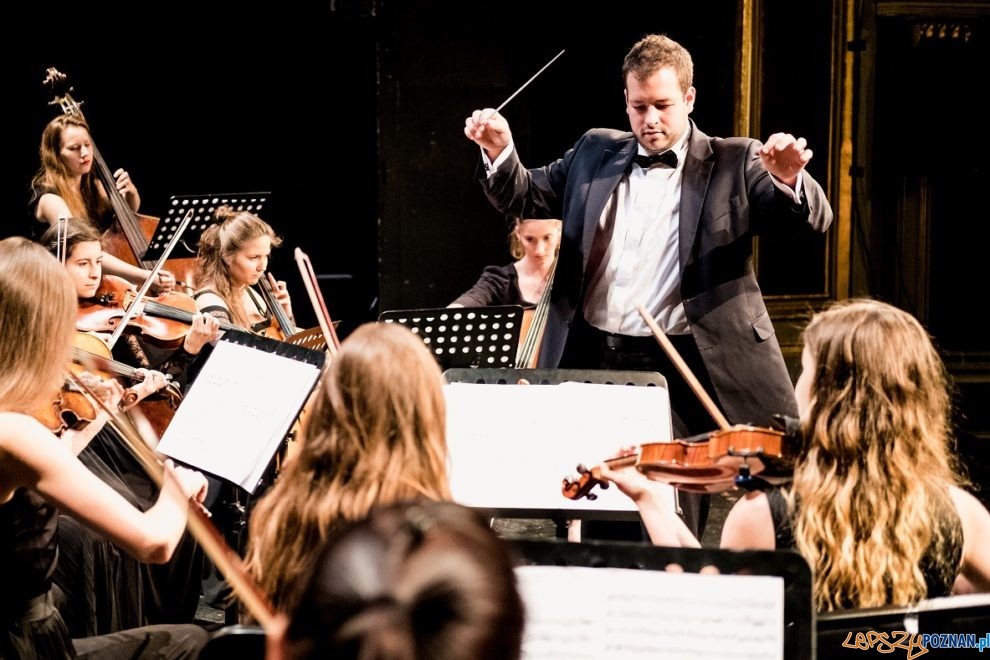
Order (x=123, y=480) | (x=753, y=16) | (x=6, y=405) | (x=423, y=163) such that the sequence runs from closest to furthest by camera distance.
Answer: (x=6, y=405), (x=123, y=480), (x=423, y=163), (x=753, y=16)

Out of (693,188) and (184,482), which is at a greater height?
(693,188)

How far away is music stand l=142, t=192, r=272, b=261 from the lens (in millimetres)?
5062

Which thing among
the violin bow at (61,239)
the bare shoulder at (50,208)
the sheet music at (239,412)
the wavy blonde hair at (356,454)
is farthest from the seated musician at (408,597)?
the bare shoulder at (50,208)

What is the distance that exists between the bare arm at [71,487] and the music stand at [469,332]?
1.24m

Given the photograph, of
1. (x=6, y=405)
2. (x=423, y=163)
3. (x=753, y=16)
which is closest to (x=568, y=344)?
(x=6, y=405)

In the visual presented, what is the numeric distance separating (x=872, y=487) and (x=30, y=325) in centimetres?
155

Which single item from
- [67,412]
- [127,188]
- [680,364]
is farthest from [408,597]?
[127,188]

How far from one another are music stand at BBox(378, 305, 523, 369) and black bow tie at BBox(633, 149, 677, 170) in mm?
589

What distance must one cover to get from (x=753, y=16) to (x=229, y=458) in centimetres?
432

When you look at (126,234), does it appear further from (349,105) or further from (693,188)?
(693,188)

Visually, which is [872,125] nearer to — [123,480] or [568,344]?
[568,344]

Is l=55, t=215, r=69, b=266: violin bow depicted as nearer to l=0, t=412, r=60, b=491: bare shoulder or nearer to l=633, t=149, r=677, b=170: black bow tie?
l=633, t=149, r=677, b=170: black bow tie

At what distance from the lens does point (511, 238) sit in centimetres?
495

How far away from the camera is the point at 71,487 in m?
1.97
